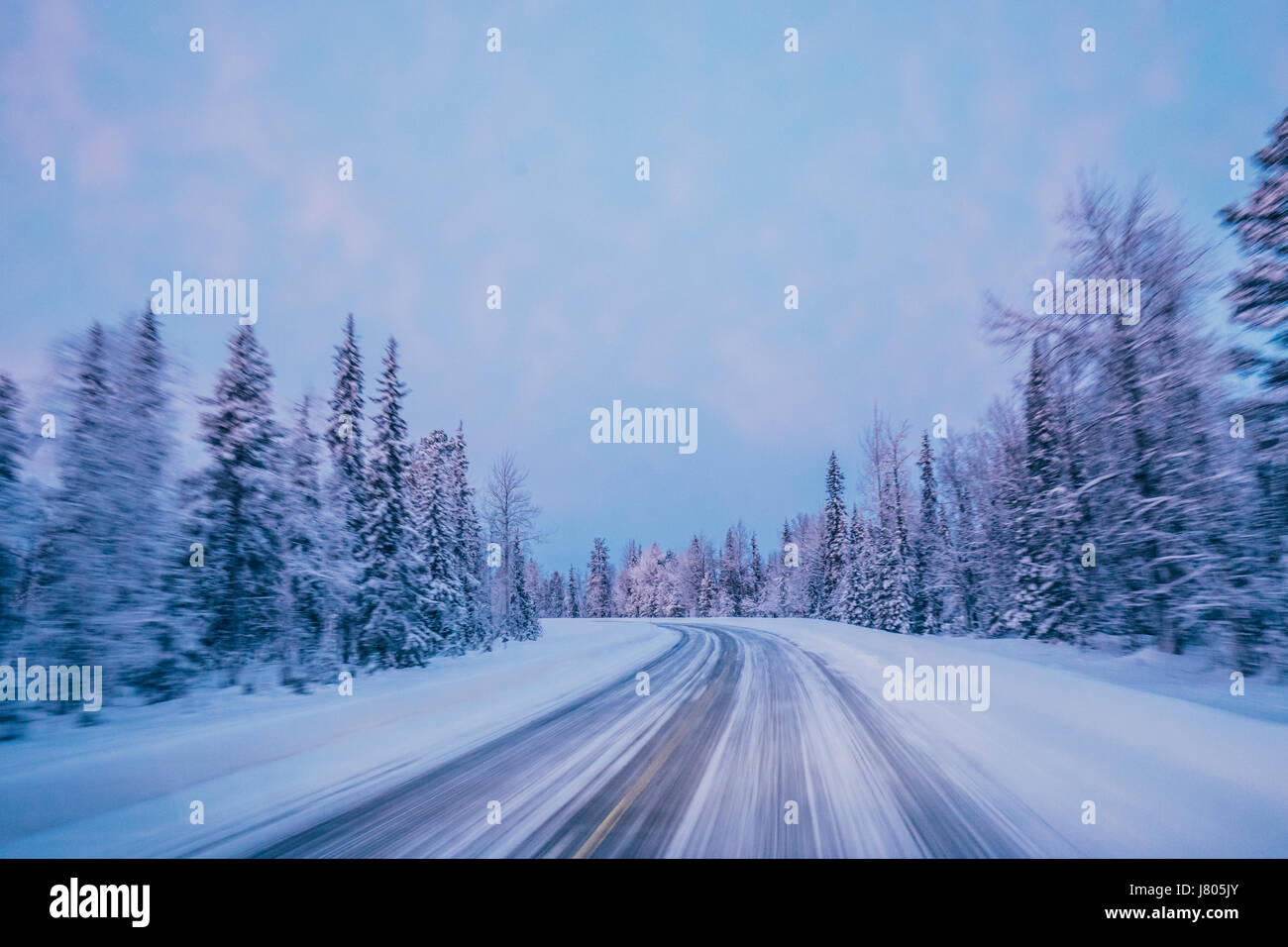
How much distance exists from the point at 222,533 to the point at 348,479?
4.00 metres

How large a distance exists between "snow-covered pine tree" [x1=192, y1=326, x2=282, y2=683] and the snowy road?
9538mm

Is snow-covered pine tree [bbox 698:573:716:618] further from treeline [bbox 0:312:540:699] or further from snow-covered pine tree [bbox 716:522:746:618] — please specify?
treeline [bbox 0:312:540:699]

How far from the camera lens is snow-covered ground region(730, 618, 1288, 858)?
14.2 feet

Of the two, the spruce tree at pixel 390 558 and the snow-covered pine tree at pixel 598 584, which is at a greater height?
the spruce tree at pixel 390 558

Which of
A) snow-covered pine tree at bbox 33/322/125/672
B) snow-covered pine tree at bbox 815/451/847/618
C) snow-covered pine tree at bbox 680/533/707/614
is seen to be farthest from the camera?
snow-covered pine tree at bbox 680/533/707/614

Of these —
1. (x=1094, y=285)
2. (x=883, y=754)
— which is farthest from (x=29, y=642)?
(x=1094, y=285)

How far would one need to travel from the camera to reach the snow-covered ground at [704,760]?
4.46 m

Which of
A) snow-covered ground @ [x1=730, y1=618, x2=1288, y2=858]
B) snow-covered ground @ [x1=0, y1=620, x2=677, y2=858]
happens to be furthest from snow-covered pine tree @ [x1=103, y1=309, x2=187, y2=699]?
snow-covered ground @ [x1=730, y1=618, x2=1288, y2=858]

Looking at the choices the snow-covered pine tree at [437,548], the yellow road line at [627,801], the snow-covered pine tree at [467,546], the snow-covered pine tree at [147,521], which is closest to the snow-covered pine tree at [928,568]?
the snow-covered pine tree at [467,546]

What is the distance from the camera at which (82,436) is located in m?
9.98

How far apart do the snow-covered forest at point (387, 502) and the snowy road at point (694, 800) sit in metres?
8.76

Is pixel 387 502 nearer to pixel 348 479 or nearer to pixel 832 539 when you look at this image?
pixel 348 479

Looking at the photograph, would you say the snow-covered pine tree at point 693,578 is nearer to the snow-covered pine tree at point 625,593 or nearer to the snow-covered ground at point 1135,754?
the snow-covered pine tree at point 625,593

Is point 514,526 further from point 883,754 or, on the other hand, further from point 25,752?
point 883,754
